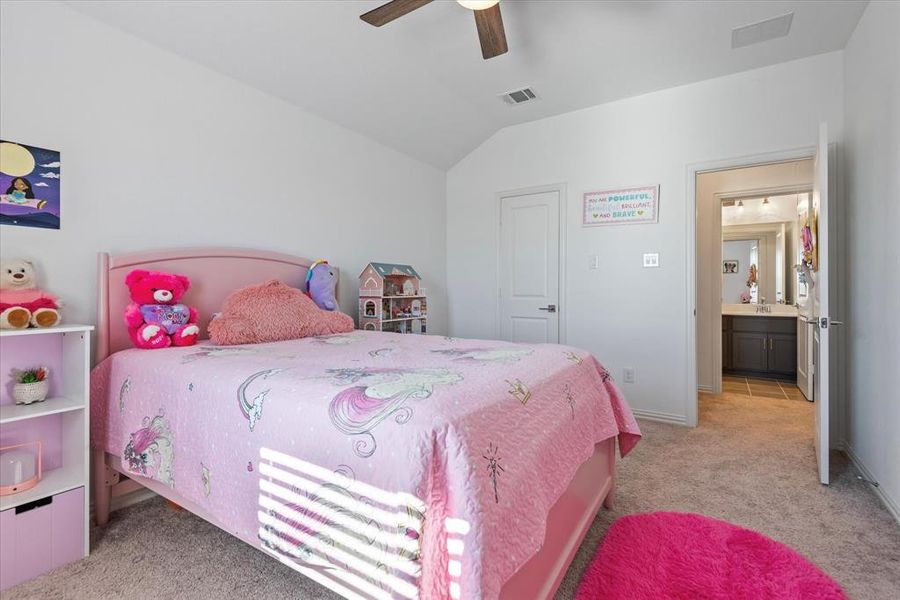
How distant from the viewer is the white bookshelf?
164 cm

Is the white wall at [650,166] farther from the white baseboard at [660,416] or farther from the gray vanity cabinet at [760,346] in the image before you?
the gray vanity cabinet at [760,346]

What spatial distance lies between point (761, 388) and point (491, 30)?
4586mm

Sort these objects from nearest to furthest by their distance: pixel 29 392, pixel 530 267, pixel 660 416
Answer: pixel 29 392 < pixel 660 416 < pixel 530 267

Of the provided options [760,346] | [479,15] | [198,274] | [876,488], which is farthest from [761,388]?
[198,274]

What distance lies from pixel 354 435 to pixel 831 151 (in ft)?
11.8

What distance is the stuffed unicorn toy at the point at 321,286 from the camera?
2945mm

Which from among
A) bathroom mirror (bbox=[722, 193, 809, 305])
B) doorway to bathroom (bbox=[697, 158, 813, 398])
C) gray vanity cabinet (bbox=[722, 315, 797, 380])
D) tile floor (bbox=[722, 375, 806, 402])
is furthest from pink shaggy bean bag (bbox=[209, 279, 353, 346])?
bathroom mirror (bbox=[722, 193, 809, 305])

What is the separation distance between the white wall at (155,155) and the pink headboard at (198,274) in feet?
0.31

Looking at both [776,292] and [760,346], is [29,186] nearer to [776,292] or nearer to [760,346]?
[760,346]

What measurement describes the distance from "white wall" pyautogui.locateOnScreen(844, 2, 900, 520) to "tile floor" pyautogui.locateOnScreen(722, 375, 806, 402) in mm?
1653

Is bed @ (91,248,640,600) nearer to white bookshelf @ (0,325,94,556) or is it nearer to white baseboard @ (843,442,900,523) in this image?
white bookshelf @ (0,325,94,556)

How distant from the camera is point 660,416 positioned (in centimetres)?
346

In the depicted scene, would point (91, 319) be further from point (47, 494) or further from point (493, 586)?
point (493, 586)

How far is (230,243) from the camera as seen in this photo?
2650 millimetres
